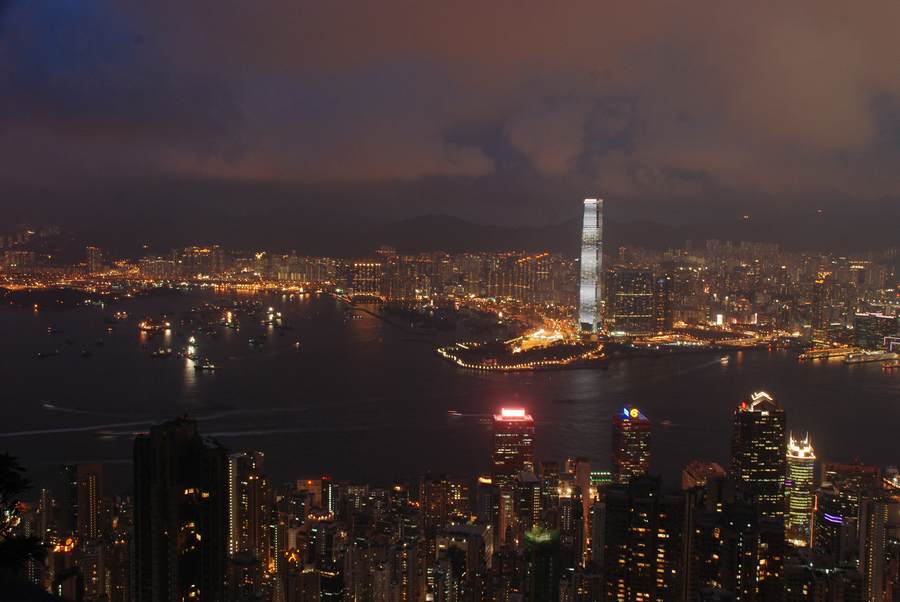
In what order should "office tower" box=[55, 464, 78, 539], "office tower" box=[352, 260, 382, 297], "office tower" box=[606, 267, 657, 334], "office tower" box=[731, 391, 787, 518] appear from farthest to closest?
"office tower" box=[352, 260, 382, 297] → "office tower" box=[606, 267, 657, 334] → "office tower" box=[731, 391, 787, 518] → "office tower" box=[55, 464, 78, 539]

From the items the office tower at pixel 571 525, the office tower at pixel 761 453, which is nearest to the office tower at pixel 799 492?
the office tower at pixel 761 453

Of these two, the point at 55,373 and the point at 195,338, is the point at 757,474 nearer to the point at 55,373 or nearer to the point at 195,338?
the point at 55,373

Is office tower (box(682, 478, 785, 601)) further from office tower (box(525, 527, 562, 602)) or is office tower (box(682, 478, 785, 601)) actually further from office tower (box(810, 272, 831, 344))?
office tower (box(810, 272, 831, 344))

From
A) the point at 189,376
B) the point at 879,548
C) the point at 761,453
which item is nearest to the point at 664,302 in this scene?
the point at 189,376

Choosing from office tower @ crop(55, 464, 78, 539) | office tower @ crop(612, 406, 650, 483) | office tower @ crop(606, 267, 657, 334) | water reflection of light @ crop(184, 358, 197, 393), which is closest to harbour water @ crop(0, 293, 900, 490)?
water reflection of light @ crop(184, 358, 197, 393)

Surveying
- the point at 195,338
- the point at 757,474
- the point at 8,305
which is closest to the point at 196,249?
the point at 8,305

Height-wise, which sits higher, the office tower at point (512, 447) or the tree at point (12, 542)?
the tree at point (12, 542)

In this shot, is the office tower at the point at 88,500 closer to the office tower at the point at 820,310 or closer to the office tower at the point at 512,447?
the office tower at the point at 512,447
